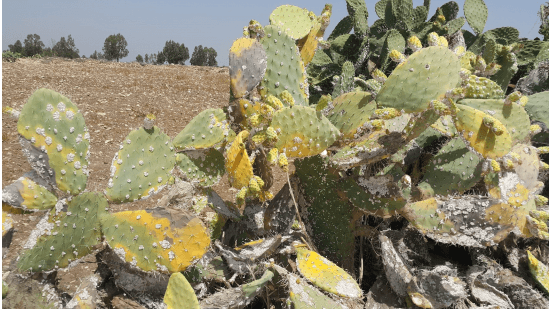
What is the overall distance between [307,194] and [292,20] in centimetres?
87

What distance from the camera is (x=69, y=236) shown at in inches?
49.8

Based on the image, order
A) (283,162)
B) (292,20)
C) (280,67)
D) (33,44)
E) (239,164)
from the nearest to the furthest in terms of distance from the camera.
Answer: (283,162)
(239,164)
(280,67)
(292,20)
(33,44)

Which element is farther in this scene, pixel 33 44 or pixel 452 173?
pixel 33 44

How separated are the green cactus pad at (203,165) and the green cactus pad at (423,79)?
81 cm

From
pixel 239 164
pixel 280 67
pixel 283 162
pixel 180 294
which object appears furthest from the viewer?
pixel 280 67

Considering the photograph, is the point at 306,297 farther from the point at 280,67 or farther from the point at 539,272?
the point at 539,272

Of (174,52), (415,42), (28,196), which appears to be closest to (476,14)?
(415,42)

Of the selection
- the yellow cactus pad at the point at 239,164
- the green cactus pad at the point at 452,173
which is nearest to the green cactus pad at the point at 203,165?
the yellow cactus pad at the point at 239,164

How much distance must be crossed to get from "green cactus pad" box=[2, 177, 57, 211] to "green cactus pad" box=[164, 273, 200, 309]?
0.49 m

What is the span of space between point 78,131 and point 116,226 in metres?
0.35

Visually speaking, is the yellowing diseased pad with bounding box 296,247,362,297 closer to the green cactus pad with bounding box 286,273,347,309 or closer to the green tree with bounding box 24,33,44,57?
the green cactus pad with bounding box 286,273,347,309

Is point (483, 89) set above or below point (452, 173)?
above

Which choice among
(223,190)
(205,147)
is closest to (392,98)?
(205,147)

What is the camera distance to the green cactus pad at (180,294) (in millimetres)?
1159
